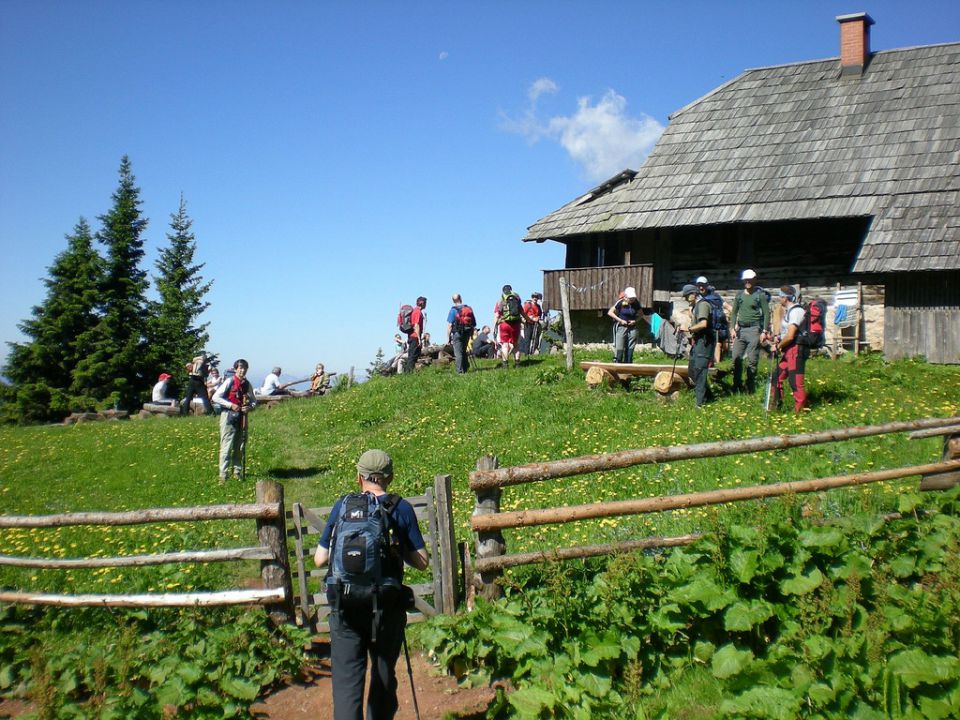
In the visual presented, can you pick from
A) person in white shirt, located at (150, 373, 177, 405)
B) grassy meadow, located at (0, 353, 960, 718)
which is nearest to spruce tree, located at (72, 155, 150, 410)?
person in white shirt, located at (150, 373, 177, 405)

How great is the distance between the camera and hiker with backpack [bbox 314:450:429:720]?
16.1 ft

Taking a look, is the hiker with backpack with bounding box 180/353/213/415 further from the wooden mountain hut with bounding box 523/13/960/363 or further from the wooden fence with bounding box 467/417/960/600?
the wooden fence with bounding box 467/417/960/600

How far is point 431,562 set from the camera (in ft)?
24.4

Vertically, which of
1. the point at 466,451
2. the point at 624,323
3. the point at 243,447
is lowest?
the point at 466,451

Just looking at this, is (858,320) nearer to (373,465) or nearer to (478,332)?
(478,332)

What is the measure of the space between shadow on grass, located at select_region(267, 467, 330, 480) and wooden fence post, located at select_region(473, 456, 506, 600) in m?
7.87

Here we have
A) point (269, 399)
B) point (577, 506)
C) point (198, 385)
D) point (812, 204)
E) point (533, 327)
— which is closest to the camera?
point (577, 506)

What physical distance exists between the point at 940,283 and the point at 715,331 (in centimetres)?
1001

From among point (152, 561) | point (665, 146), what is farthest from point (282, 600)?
point (665, 146)

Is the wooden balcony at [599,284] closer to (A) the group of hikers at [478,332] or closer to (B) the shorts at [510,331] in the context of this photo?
(A) the group of hikers at [478,332]

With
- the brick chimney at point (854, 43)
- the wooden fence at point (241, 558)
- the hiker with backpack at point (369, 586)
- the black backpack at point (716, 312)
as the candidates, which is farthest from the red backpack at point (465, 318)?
the hiker with backpack at point (369, 586)

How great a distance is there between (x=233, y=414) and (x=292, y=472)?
171cm

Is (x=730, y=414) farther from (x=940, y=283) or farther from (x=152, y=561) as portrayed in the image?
(x=940, y=283)

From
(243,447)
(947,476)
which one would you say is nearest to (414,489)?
(243,447)
